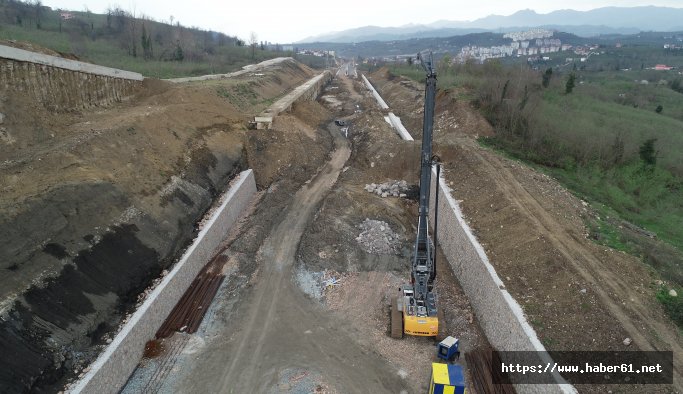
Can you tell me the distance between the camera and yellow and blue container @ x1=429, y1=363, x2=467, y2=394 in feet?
34.4

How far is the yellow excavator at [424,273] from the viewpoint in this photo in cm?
1288

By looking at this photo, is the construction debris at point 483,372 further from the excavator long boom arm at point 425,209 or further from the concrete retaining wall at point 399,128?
the concrete retaining wall at point 399,128

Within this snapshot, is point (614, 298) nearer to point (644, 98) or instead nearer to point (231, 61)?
point (644, 98)

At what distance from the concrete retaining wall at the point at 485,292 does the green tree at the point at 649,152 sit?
1134 centimetres

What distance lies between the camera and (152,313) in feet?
44.1

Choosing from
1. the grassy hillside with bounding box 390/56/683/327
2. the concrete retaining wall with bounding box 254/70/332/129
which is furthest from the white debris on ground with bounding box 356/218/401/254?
the concrete retaining wall with bounding box 254/70/332/129

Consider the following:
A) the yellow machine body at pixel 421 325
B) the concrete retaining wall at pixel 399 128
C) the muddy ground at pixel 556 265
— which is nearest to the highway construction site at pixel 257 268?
the muddy ground at pixel 556 265

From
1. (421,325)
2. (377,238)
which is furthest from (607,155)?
(421,325)

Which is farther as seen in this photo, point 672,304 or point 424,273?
point 424,273

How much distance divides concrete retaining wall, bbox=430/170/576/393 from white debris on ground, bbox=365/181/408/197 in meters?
3.88

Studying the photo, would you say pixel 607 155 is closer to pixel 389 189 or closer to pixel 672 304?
pixel 389 189

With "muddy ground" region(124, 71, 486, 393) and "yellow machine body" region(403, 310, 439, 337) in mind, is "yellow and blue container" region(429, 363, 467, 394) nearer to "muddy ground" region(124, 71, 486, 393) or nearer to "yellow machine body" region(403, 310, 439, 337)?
"muddy ground" region(124, 71, 486, 393)

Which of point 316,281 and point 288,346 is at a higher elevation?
point 316,281

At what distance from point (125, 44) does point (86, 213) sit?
59504mm
